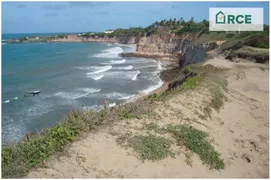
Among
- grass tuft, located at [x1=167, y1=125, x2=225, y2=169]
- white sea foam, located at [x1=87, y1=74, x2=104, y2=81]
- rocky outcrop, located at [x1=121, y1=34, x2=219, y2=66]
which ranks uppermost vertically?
rocky outcrop, located at [x1=121, y1=34, x2=219, y2=66]

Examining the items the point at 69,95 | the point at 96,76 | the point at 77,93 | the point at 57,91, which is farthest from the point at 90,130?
the point at 96,76

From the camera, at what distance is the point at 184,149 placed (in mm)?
7109

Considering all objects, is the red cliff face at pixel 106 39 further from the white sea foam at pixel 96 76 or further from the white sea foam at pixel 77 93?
the white sea foam at pixel 77 93

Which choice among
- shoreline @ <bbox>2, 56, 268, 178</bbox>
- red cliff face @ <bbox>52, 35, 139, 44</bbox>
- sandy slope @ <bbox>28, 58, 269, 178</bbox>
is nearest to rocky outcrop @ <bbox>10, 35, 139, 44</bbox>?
red cliff face @ <bbox>52, 35, 139, 44</bbox>

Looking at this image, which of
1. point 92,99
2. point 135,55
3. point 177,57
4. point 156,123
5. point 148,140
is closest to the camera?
point 148,140

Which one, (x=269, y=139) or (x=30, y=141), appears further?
(x=269, y=139)

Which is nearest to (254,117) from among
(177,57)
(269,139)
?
(269,139)

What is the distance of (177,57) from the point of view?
180 feet

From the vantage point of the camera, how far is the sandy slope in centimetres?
593

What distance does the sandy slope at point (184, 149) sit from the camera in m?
5.93

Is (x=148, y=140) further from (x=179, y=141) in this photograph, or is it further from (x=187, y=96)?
(x=187, y=96)

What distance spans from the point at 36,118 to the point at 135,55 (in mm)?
42971

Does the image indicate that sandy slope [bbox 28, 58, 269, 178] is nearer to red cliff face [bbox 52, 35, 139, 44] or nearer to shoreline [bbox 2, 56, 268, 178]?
shoreline [bbox 2, 56, 268, 178]

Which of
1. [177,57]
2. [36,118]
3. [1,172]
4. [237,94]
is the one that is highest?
[177,57]
